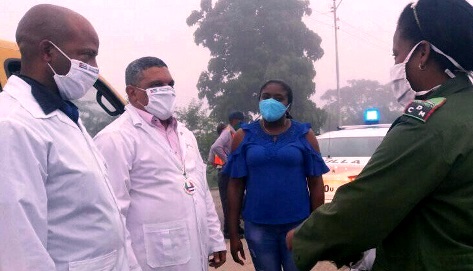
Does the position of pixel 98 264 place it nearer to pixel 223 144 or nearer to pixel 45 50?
pixel 45 50

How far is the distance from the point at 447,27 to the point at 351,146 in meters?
6.11

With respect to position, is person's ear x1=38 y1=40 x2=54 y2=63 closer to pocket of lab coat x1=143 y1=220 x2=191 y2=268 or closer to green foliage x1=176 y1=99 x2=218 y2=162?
pocket of lab coat x1=143 y1=220 x2=191 y2=268

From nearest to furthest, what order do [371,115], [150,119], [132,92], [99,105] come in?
[150,119], [132,92], [99,105], [371,115]

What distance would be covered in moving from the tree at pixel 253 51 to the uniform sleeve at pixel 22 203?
2405 centimetres

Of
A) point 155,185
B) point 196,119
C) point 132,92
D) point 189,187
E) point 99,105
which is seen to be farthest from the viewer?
point 196,119

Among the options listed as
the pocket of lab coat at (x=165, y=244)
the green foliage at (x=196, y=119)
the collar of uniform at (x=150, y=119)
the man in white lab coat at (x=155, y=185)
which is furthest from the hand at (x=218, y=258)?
the green foliage at (x=196, y=119)

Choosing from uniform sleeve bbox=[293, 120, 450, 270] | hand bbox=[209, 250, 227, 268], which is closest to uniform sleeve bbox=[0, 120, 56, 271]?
uniform sleeve bbox=[293, 120, 450, 270]

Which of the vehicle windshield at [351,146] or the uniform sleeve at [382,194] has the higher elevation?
the uniform sleeve at [382,194]

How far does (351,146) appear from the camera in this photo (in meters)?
7.55

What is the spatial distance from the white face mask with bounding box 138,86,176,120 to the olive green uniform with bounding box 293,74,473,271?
1.59m

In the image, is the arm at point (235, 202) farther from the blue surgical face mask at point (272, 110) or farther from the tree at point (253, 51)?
the tree at point (253, 51)

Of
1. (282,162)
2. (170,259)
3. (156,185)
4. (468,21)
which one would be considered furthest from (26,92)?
(282,162)

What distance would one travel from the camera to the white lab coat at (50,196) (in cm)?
150

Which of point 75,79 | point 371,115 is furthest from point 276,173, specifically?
point 371,115
